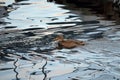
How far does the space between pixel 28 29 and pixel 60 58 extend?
471cm

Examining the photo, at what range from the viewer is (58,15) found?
655 inches

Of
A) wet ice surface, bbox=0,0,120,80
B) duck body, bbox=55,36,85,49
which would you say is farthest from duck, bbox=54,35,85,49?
wet ice surface, bbox=0,0,120,80

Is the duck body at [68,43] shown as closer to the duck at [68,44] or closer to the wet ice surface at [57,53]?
the duck at [68,44]

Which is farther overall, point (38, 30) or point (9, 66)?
point (38, 30)

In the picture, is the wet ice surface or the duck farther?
the duck

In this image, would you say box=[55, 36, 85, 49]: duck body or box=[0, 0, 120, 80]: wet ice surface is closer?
box=[0, 0, 120, 80]: wet ice surface

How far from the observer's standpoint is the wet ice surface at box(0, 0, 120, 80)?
716 cm

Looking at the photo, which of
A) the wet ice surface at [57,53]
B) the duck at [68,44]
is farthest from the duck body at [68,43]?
the wet ice surface at [57,53]

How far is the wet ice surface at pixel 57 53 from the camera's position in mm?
7156

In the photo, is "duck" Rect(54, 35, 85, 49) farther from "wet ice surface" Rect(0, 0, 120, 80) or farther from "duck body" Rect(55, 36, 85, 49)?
"wet ice surface" Rect(0, 0, 120, 80)

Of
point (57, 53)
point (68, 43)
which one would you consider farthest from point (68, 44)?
point (57, 53)

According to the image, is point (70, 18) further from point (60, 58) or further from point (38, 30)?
point (60, 58)

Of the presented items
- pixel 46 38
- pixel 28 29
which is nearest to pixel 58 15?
pixel 28 29

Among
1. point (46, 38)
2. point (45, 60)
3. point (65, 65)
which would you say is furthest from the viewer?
point (46, 38)
